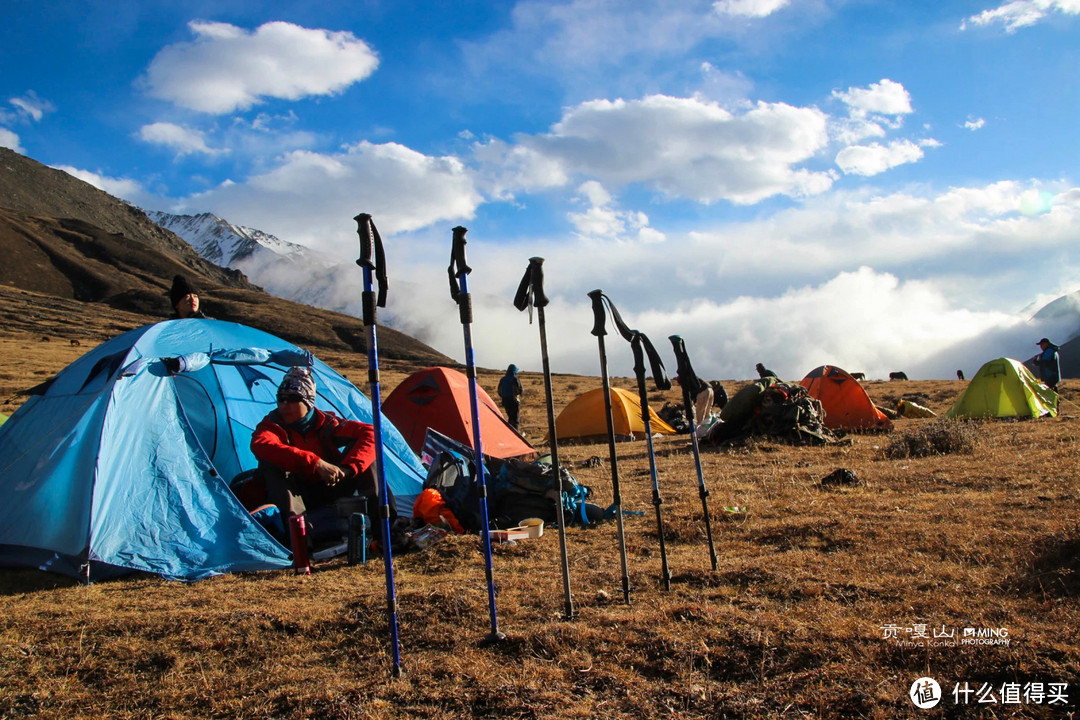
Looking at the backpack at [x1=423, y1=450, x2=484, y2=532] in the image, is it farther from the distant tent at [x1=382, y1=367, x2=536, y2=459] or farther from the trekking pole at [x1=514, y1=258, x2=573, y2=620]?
the distant tent at [x1=382, y1=367, x2=536, y2=459]

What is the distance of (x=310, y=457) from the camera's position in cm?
679

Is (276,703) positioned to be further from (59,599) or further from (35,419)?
(35,419)

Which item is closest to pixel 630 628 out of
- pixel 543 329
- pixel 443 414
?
pixel 543 329

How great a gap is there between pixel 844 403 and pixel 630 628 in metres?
14.0

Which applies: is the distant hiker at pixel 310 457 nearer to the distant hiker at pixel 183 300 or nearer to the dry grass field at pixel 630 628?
the dry grass field at pixel 630 628

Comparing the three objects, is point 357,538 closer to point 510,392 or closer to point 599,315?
point 599,315

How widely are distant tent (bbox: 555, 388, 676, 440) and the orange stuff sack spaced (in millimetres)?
10832

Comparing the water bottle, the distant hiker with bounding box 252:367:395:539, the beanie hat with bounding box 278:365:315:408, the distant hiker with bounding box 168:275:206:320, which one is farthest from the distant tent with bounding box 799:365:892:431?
the distant hiker with bounding box 168:275:206:320

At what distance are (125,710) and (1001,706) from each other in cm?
427

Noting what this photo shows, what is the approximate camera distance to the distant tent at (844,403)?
1627cm

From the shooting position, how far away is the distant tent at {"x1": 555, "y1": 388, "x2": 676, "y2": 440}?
60.9ft

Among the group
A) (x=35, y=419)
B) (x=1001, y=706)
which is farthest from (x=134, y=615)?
(x=1001, y=706)

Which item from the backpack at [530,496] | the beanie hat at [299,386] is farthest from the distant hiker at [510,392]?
the beanie hat at [299,386]

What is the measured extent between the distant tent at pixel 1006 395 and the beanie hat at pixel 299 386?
50.4 ft
